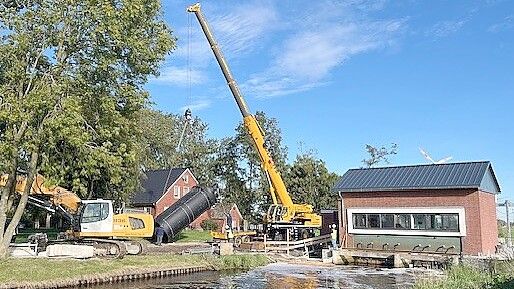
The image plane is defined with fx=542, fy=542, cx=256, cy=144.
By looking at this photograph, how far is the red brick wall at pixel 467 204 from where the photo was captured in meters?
26.5

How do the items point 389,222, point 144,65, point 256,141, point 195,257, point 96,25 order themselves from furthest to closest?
point 256,141, point 389,222, point 195,257, point 144,65, point 96,25

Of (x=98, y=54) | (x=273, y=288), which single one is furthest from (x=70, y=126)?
(x=273, y=288)

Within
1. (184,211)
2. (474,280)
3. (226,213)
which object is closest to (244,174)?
(226,213)

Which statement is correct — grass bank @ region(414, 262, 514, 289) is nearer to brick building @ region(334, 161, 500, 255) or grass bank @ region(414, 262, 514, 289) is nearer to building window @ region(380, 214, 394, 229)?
brick building @ region(334, 161, 500, 255)

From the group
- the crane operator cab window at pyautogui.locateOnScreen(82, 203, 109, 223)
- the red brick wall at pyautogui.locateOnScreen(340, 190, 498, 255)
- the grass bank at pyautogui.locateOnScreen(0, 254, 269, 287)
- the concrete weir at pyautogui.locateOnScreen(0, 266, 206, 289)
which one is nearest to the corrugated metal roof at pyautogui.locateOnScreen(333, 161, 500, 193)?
the red brick wall at pyautogui.locateOnScreen(340, 190, 498, 255)

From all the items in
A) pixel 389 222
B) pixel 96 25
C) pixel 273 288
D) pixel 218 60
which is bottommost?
pixel 273 288

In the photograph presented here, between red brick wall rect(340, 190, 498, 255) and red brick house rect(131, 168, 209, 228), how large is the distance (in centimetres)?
2371

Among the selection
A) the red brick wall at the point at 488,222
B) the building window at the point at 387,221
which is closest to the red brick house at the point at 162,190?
the building window at the point at 387,221

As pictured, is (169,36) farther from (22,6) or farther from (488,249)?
(488,249)

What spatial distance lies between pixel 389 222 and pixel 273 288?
1125 centimetres

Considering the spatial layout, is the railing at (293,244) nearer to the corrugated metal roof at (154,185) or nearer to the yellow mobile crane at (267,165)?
the yellow mobile crane at (267,165)

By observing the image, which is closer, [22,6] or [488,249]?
[22,6]

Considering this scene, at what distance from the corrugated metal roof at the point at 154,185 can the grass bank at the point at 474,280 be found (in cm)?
3820

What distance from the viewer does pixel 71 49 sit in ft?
73.2
